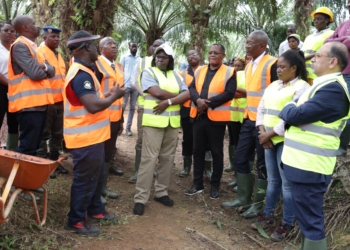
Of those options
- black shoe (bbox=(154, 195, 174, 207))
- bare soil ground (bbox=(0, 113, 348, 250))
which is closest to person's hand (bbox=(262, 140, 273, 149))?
bare soil ground (bbox=(0, 113, 348, 250))

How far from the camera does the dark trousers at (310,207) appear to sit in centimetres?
297

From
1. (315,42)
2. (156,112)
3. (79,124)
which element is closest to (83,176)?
(79,124)

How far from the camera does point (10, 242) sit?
319cm

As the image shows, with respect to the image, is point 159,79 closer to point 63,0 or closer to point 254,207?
point 254,207

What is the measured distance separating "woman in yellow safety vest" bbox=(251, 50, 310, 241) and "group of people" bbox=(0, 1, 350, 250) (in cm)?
1

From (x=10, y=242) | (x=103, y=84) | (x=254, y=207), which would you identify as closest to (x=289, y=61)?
(x=254, y=207)

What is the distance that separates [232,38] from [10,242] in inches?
996

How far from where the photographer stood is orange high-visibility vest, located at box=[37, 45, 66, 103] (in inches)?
194

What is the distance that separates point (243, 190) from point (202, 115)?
1173 millimetres

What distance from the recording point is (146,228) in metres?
4.08

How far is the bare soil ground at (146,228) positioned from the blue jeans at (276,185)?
1.00 ft

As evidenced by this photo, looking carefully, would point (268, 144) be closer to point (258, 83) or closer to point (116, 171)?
point (258, 83)

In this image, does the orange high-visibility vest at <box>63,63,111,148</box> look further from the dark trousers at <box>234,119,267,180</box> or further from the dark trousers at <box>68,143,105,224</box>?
the dark trousers at <box>234,119,267,180</box>

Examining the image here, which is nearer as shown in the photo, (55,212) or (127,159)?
(55,212)
